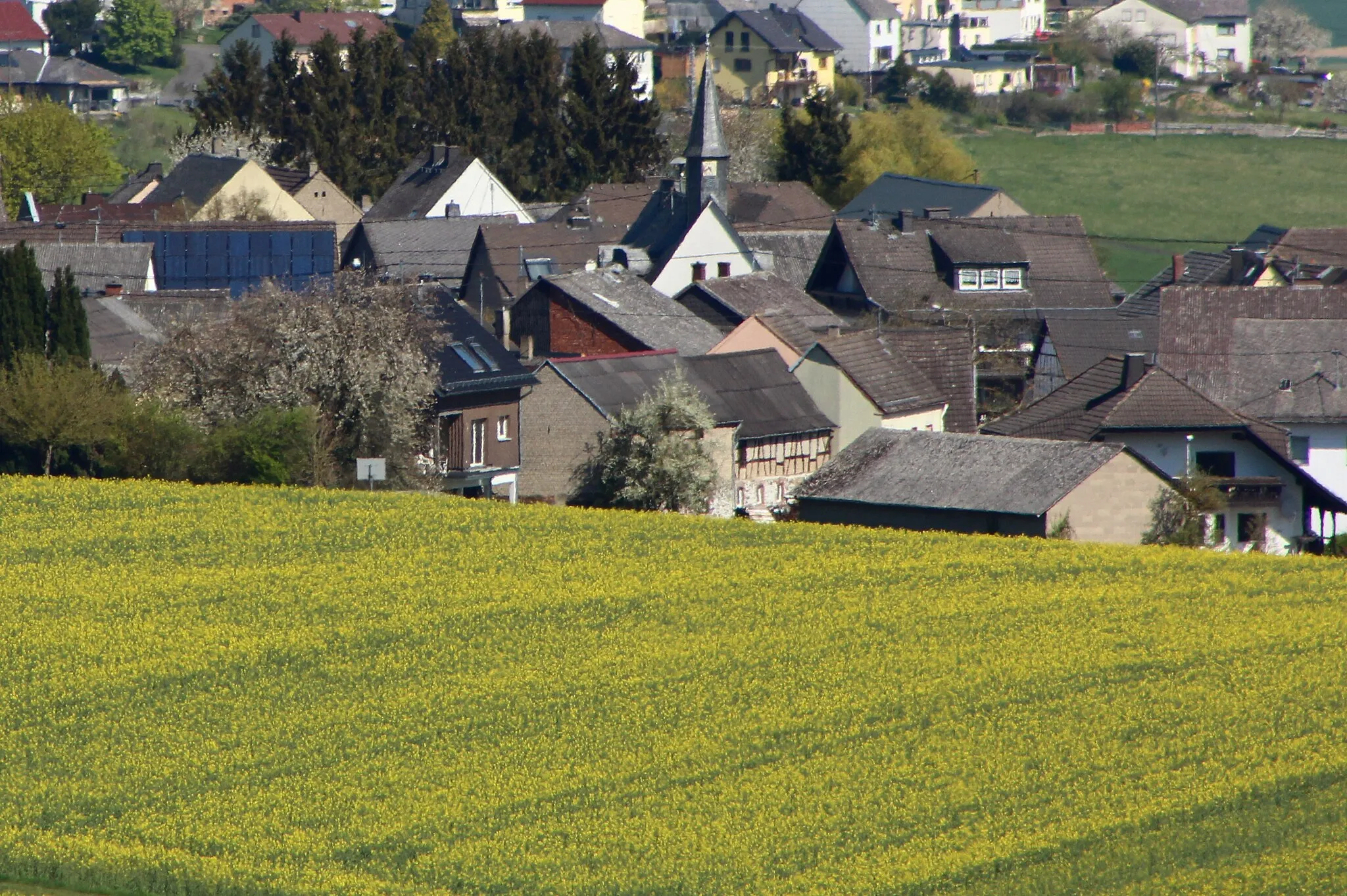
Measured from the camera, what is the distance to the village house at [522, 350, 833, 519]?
50406 millimetres

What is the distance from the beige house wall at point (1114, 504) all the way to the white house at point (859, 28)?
345 feet

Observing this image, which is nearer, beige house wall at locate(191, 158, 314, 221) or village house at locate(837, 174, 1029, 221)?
village house at locate(837, 174, 1029, 221)

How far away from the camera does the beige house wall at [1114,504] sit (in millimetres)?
42844

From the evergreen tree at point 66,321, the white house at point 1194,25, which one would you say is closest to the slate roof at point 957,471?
the evergreen tree at point 66,321

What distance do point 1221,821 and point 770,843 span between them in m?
4.79

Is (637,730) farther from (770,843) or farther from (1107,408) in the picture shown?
(1107,408)

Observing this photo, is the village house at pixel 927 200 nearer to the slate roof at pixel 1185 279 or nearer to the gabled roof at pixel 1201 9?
the slate roof at pixel 1185 279

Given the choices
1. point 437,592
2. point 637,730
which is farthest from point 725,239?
point 637,730

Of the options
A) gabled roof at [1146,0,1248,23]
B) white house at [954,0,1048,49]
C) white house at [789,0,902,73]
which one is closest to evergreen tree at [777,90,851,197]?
white house at [789,0,902,73]

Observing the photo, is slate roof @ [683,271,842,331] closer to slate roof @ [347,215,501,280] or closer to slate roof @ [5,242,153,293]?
slate roof @ [347,215,501,280]

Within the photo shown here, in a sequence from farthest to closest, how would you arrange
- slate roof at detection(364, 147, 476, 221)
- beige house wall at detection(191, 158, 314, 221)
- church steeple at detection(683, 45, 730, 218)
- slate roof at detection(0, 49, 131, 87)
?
slate roof at detection(0, 49, 131, 87) → slate roof at detection(364, 147, 476, 221) → beige house wall at detection(191, 158, 314, 221) → church steeple at detection(683, 45, 730, 218)

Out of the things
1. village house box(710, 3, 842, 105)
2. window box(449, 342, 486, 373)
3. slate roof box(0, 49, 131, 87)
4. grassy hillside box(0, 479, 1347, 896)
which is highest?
village house box(710, 3, 842, 105)

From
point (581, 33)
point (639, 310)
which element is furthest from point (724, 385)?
point (581, 33)

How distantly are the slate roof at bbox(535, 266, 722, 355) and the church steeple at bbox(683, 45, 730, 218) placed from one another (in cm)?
1232
